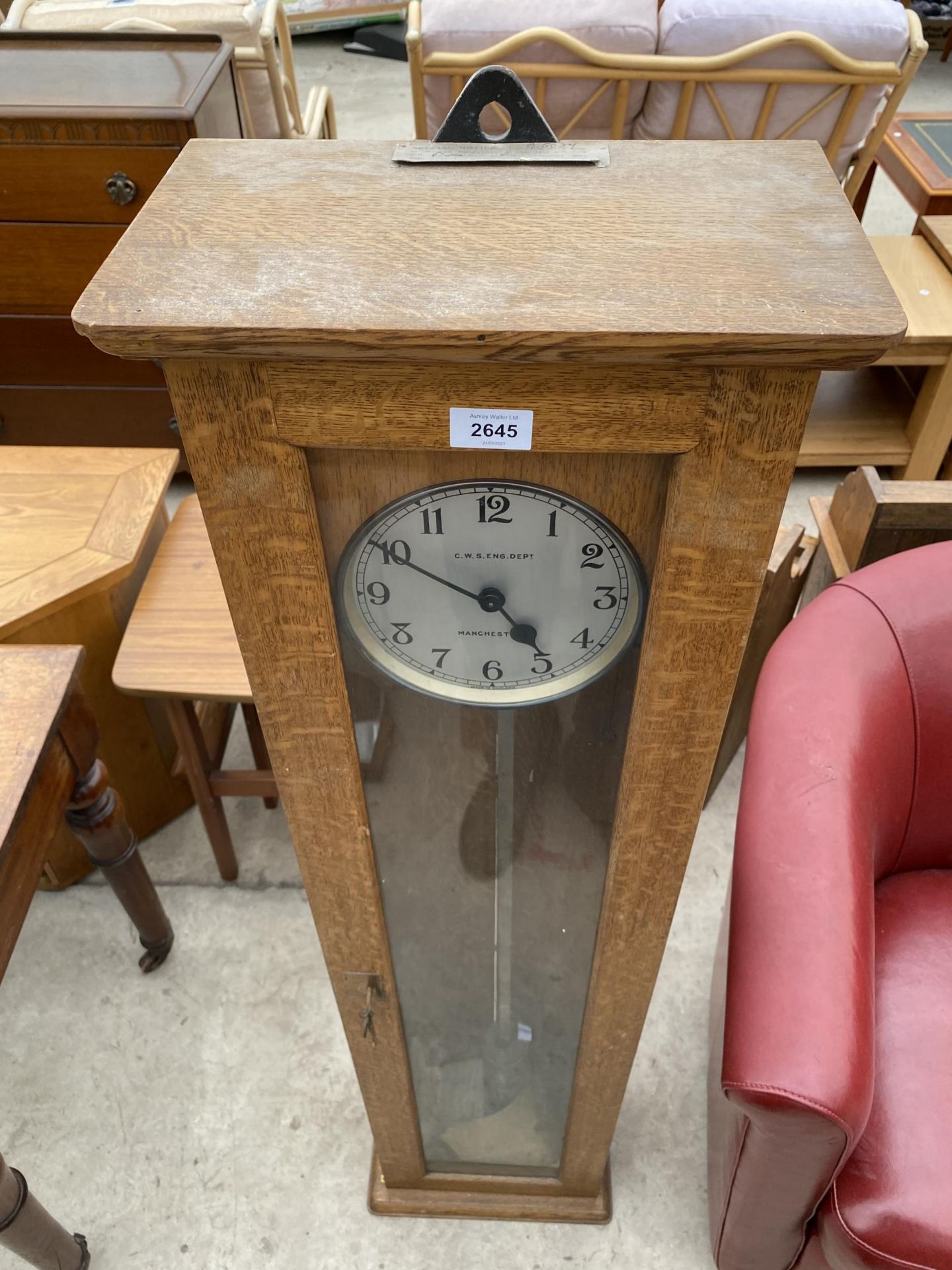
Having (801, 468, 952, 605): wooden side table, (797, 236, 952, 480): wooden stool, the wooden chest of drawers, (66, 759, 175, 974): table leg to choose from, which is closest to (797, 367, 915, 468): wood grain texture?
(797, 236, 952, 480): wooden stool

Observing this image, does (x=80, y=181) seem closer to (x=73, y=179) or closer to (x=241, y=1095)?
(x=73, y=179)

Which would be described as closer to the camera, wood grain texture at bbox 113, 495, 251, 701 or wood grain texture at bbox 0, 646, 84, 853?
wood grain texture at bbox 0, 646, 84, 853

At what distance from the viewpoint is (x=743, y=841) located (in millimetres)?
1000

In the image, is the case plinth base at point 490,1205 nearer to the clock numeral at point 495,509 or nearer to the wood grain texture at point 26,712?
the wood grain texture at point 26,712

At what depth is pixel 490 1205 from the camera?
131 cm

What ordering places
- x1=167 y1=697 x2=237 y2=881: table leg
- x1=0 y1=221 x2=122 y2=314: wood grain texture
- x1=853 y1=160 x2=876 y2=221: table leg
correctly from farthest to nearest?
x1=853 y1=160 x2=876 y2=221: table leg, x1=0 y1=221 x2=122 y2=314: wood grain texture, x1=167 y1=697 x2=237 y2=881: table leg

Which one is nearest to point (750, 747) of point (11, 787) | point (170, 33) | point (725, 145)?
point (725, 145)

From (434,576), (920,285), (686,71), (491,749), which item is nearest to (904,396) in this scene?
(920,285)

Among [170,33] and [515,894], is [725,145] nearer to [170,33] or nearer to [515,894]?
[515,894]

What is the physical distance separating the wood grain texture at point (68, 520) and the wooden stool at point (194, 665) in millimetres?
67

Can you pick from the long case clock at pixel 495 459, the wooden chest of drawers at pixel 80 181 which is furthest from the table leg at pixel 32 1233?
the wooden chest of drawers at pixel 80 181

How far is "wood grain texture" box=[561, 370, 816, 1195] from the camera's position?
517 millimetres

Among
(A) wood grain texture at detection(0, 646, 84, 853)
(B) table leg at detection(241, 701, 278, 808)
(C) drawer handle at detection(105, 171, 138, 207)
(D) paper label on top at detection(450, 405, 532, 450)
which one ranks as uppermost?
(D) paper label on top at detection(450, 405, 532, 450)

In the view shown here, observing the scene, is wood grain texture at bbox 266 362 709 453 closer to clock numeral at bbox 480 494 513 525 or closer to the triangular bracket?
clock numeral at bbox 480 494 513 525
